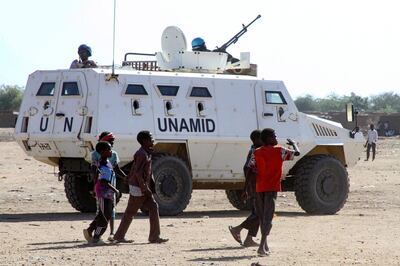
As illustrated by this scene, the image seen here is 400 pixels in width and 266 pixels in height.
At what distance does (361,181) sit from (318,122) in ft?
33.1

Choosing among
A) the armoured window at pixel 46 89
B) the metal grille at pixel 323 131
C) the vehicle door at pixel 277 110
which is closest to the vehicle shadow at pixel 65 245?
the armoured window at pixel 46 89

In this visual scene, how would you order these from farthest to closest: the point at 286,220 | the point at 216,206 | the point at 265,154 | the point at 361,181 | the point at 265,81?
the point at 361,181 → the point at 216,206 → the point at 265,81 → the point at 286,220 → the point at 265,154

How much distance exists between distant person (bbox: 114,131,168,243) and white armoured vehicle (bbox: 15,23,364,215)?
369 centimetres

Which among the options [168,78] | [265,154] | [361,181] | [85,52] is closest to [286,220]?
[168,78]

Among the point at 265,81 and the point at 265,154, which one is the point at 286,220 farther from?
the point at 265,154

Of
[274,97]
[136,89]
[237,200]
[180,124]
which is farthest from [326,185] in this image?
[136,89]

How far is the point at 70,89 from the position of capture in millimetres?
19703

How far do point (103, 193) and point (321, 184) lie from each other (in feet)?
22.8

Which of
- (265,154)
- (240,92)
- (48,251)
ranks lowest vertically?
(48,251)

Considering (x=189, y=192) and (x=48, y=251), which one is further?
(x=189, y=192)

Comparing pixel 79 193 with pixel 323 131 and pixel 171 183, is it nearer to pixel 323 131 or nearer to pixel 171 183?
pixel 171 183

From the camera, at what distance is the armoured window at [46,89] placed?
20.0 meters

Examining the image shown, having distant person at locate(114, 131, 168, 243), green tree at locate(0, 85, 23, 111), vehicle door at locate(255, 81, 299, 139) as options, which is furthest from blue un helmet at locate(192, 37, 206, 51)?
green tree at locate(0, 85, 23, 111)

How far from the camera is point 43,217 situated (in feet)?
66.1
